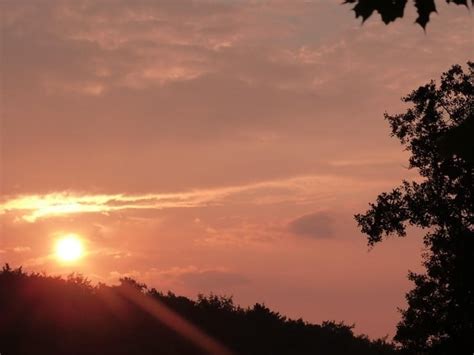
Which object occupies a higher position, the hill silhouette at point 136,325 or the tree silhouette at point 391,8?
the hill silhouette at point 136,325

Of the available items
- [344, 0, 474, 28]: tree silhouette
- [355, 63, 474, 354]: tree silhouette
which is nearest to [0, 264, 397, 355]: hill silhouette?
[355, 63, 474, 354]: tree silhouette

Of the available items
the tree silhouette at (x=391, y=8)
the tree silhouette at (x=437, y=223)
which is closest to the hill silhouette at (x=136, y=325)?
the tree silhouette at (x=437, y=223)

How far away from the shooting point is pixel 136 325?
44250 mm

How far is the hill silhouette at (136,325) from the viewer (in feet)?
122

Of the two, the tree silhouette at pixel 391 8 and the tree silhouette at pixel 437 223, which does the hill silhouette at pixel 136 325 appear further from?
the tree silhouette at pixel 391 8

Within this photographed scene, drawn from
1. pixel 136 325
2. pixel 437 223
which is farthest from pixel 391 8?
pixel 136 325

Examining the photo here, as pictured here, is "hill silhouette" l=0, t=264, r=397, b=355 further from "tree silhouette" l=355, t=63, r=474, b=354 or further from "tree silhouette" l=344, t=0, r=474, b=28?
"tree silhouette" l=344, t=0, r=474, b=28

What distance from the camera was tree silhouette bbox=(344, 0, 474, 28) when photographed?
5.23m

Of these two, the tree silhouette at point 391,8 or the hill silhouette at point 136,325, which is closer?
the tree silhouette at point 391,8

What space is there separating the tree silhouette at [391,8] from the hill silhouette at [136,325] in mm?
32296

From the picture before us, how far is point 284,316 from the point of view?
2306 inches

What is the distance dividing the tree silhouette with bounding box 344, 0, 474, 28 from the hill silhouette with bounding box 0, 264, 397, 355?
106 feet

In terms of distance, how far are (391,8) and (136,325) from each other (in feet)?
134

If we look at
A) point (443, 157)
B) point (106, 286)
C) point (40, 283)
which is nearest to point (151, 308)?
point (106, 286)
